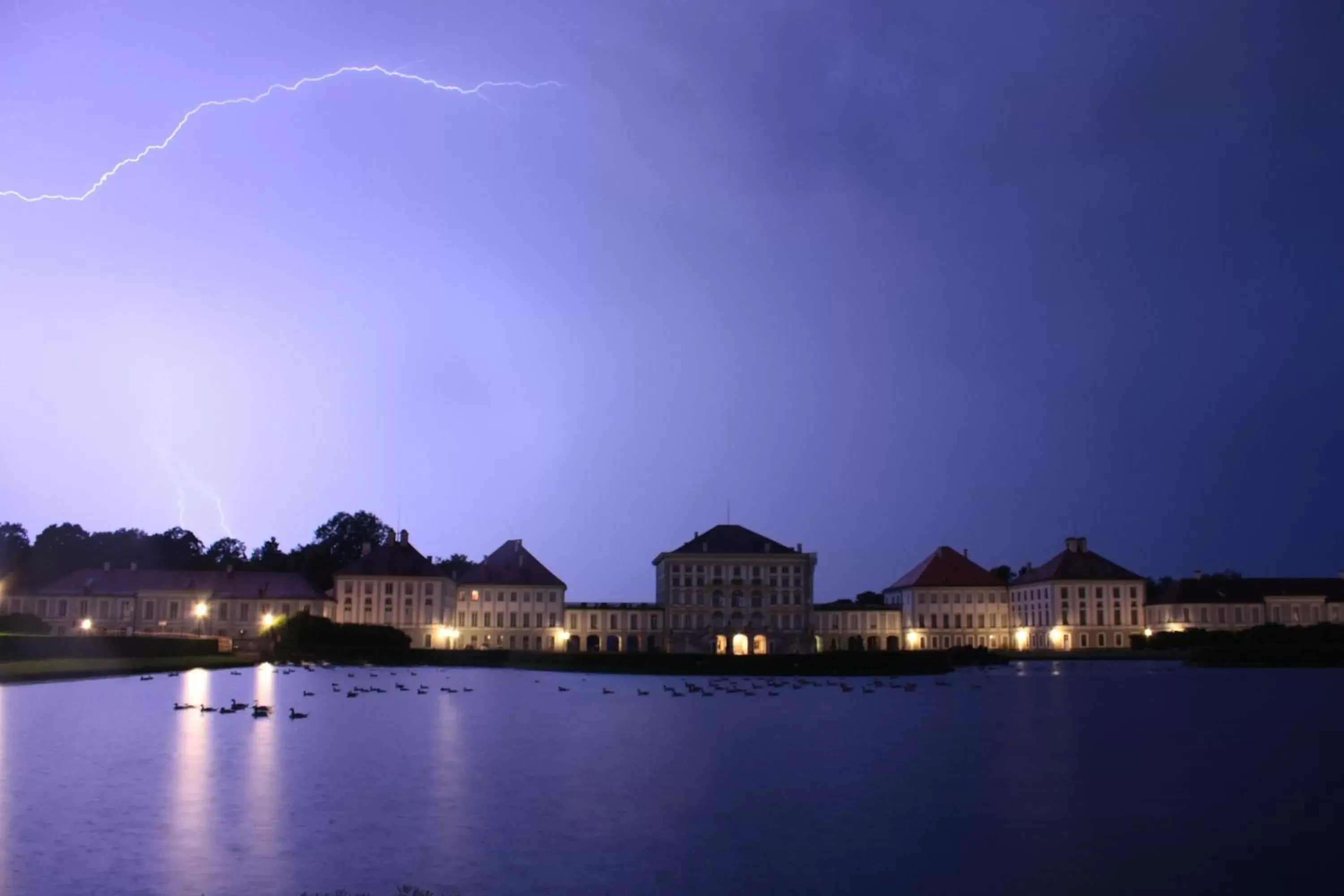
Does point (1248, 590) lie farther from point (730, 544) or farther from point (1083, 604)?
point (730, 544)

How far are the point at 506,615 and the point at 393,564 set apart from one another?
10.8m

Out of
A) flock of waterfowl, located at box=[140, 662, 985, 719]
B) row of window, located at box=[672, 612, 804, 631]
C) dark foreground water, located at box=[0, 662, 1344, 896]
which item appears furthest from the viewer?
row of window, located at box=[672, 612, 804, 631]

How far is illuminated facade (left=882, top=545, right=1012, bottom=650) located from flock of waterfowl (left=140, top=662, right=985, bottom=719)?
36.9 meters

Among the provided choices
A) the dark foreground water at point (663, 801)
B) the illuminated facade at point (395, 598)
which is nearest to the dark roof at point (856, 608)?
the illuminated facade at point (395, 598)

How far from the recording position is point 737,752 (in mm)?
36156

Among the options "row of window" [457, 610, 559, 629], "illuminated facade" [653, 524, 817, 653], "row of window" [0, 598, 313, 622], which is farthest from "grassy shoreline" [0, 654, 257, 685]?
"illuminated facade" [653, 524, 817, 653]

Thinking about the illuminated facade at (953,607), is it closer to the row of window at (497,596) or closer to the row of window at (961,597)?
the row of window at (961,597)

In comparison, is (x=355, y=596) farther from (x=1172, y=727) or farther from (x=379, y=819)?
(x=379, y=819)

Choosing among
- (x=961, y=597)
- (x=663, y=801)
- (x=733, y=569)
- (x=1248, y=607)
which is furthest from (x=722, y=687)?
(x=1248, y=607)

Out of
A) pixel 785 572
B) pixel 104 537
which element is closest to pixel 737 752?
pixel 785 572

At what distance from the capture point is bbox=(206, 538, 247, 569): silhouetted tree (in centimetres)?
13050

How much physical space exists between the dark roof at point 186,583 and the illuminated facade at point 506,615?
12065mm

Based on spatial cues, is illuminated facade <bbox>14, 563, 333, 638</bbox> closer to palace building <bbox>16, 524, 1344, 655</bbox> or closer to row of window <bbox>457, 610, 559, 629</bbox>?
palace building <bbox>16, 524, 1344, 655</bbox>

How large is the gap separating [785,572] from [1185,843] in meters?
88.3
